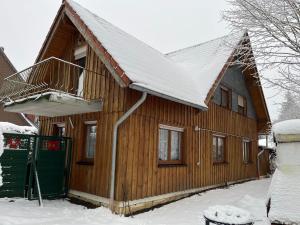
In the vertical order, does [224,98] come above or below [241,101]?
below

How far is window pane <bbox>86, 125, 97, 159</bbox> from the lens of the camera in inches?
354

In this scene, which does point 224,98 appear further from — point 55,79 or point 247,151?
point 55,79

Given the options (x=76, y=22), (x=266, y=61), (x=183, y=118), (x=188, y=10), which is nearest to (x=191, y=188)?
(x=183, y=118)

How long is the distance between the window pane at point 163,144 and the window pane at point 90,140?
6.79ft

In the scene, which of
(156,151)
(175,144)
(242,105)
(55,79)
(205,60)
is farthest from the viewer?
(242,105)

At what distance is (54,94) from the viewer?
279 inches

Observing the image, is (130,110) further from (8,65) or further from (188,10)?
(8,65)

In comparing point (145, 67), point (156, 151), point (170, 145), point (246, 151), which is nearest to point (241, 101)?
point (246, 151)

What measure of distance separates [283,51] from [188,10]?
2.90 metres

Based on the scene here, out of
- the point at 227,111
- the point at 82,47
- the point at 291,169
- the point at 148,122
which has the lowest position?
the point at 291,169

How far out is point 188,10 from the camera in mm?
8398

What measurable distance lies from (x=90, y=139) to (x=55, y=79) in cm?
353

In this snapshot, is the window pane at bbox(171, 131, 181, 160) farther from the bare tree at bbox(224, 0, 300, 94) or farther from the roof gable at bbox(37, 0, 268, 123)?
the bare tree at bbox(224, 0, 300, 94)

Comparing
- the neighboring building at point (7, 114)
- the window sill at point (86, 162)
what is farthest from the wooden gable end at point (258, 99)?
the neighboring building at point (7, 114)
